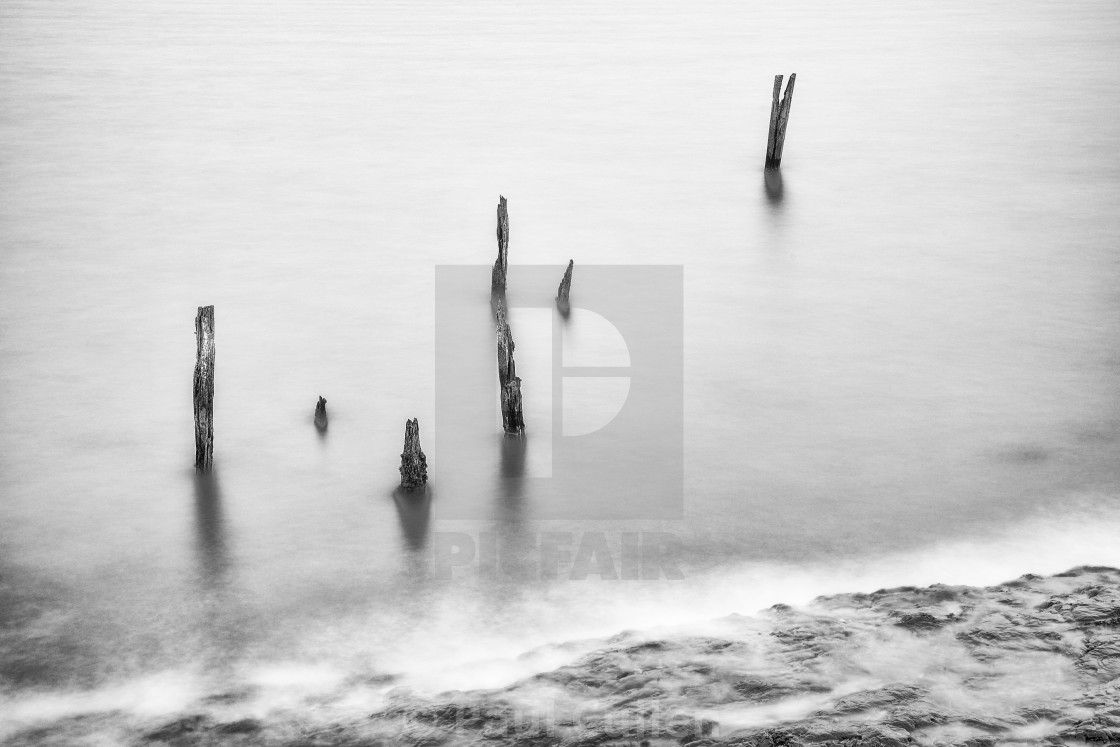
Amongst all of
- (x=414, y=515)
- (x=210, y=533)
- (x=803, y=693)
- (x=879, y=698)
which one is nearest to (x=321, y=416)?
(x=414, y=515)

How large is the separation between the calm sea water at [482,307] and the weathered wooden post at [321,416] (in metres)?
0.20

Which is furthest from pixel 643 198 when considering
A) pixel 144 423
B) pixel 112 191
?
pixel 144 423

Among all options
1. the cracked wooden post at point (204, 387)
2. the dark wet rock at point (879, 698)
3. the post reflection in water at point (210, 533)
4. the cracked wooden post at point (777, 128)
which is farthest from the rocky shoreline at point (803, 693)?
the cracked wooden post at point (777, 128)

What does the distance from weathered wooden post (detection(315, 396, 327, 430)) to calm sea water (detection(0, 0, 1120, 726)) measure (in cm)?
20

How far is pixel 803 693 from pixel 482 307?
41.1 ft

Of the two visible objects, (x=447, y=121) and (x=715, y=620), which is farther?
(x=447, y=121)

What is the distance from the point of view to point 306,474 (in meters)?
15.6

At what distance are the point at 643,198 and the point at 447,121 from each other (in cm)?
1045

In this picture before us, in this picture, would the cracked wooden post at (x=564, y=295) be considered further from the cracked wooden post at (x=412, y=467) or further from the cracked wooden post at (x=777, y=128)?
the cracked wooden post at (x=777, y=128)

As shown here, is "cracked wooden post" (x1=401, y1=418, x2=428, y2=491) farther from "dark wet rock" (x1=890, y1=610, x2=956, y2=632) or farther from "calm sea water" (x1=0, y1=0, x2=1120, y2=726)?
"dark wet rock" (x1=890, y1=610, x2=956, y2=632)

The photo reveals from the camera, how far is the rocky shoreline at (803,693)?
9555 mm

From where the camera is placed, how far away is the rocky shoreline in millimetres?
9555

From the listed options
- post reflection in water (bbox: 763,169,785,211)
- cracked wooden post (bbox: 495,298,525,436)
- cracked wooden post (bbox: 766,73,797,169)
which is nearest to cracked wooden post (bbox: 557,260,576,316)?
cracked wooden post (bbox: 495,298,525,436)

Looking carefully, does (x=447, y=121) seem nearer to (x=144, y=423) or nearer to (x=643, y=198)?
(x=643, y=198)
